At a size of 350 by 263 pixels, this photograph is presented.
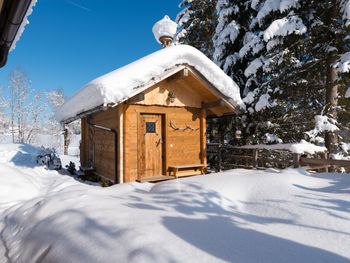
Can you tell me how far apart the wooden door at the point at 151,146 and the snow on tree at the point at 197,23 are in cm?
1136

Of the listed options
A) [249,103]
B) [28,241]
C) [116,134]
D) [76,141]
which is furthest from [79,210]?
[76,141]

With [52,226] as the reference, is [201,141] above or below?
above

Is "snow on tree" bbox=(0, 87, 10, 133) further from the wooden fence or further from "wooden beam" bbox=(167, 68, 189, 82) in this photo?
"wooden beam" bbox=(167, 68, 189, 82)

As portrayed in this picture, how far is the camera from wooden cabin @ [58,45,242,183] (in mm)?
8609

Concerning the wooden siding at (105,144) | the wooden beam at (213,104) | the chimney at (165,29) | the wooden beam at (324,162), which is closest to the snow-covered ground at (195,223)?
the wooden beam at (324,162)

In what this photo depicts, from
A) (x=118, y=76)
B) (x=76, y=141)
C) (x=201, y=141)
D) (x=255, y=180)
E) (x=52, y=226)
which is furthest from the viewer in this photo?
(x=76, y=141)

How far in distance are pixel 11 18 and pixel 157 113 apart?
20.4ft

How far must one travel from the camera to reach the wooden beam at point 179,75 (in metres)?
9.18

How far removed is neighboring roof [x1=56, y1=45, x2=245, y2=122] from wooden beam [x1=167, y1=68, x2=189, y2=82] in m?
0.24

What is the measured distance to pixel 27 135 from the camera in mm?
31297

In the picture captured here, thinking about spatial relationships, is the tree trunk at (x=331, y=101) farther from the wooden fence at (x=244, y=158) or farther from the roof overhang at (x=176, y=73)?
the roof overhang at (x=176, y=73)

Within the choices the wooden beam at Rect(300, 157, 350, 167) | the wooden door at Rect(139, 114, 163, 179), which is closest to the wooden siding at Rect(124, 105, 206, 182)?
the wooden door at Rect(139, 114, 163, 179)

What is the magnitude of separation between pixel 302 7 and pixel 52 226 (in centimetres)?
1168

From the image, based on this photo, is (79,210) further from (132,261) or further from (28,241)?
(132,261)
